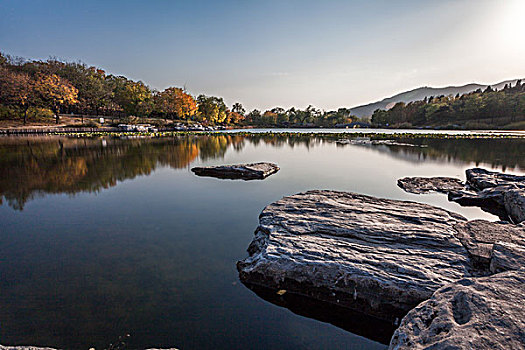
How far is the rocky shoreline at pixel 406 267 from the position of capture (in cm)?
229

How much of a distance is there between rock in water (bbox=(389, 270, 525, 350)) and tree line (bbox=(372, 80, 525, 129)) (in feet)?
384

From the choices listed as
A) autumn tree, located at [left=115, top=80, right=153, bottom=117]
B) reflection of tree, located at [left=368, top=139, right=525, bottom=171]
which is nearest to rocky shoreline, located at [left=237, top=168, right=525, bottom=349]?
reflection of tree, located at [left=368, top=139, right=525, bottom=171]

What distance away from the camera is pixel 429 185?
38.7ft

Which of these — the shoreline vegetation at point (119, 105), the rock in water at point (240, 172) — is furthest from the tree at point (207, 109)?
the rock in water at point (240, 172)

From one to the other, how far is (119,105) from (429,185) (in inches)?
3221

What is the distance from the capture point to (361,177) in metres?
14.1

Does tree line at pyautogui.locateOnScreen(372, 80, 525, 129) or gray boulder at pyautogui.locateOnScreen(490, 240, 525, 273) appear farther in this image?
tree line at pyautogui.locateOnScreen(372, 80, 525, 129)

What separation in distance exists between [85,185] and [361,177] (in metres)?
13.9

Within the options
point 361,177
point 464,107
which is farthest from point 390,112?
point 361,177

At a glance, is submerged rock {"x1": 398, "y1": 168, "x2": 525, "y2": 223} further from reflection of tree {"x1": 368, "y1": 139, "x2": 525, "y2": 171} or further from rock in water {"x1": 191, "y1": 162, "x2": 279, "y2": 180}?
rock in water {"x1": 191, "y1": 162, "x2": 279, "y2": 180}

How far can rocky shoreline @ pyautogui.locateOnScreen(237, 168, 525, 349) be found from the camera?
2.29 meters

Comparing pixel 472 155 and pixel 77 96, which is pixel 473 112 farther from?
pixel 77 96

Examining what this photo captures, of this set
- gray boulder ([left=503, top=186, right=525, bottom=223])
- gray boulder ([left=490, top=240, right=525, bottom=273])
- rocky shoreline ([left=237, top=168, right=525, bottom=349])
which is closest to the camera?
rocky shoreline ([left=237, top=168, right=525, bottom=349])

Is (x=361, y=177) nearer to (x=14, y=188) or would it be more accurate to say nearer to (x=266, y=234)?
(x=266, y=234)
